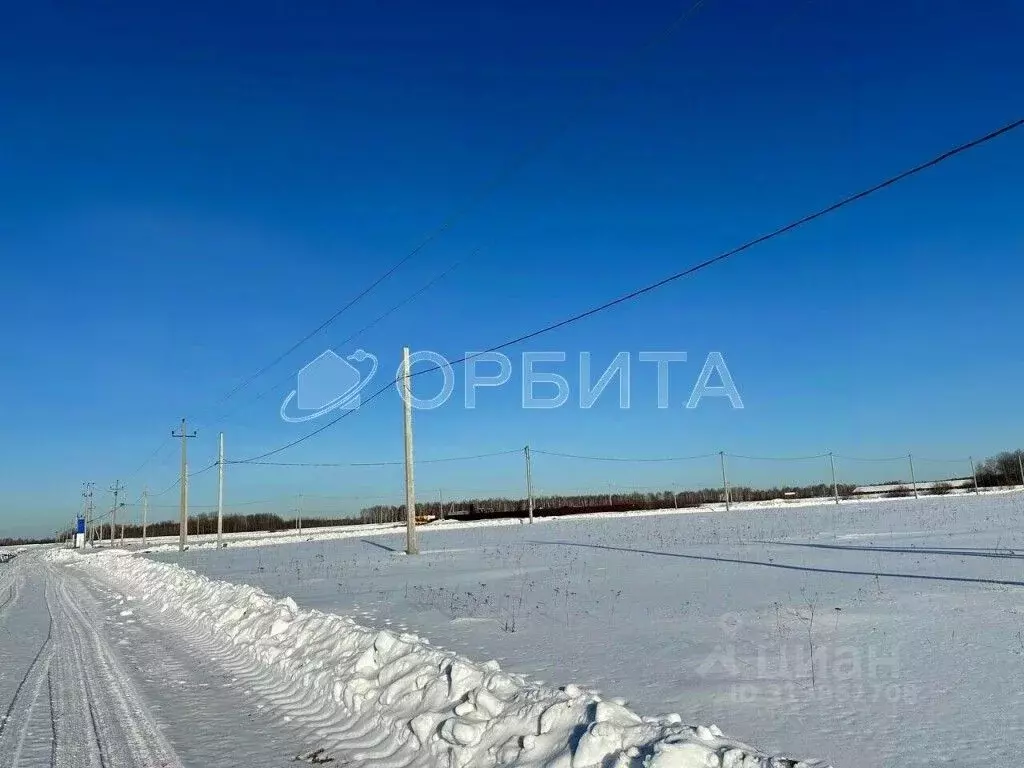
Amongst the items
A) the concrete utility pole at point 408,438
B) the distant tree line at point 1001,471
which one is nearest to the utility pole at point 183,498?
the concrete utility pole at point 408,438

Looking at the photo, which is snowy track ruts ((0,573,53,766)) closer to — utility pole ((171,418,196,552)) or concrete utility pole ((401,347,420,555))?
concrete utility pole ((401,347,420,555))

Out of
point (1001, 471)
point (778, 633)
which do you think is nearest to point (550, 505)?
point (1001, 471)

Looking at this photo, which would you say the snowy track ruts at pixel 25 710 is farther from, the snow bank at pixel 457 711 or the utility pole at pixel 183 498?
the utility pole at pixel 183 498

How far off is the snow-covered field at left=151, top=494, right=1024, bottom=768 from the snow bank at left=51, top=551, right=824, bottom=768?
85 cm

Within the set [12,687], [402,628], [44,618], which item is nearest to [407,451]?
[44,618]

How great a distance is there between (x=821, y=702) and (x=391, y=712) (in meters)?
3.57

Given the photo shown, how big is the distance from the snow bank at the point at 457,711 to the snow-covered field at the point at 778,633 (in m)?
0.85

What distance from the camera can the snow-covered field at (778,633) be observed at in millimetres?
5137

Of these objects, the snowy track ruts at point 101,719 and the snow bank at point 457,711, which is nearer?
the snow bank at point 457,711

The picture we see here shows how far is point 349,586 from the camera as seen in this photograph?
16.9 m

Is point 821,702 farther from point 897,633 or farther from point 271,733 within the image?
point 271,733

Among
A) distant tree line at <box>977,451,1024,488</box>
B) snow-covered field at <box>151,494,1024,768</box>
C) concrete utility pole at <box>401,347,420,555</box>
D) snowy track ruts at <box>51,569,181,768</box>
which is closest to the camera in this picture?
snow-covered field at <box>151,494,1024,768</box>

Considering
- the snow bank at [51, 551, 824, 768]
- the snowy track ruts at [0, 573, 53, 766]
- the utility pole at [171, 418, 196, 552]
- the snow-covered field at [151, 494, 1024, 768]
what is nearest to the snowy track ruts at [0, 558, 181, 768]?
the snowy track ruts at [0, 573, 53, 766]

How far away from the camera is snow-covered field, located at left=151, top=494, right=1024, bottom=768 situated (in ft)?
16.9
